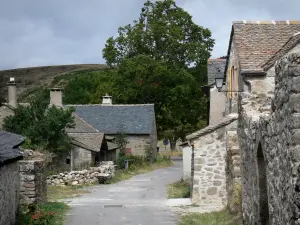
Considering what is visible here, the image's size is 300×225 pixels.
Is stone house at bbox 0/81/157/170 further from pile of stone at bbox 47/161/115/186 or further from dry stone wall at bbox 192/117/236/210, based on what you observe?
dry stone wall at bbox 192/117/236/210

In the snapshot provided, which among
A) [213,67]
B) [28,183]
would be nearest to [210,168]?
[28,183]

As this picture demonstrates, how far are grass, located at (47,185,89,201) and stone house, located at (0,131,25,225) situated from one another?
7.78 m

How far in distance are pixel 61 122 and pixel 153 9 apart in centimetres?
2906

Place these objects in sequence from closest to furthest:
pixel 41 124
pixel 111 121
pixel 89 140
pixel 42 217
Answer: pixel 42 217 < pixel 41 124 < pixel 89 140 < pixel 111 121

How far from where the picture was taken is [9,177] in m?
12.7

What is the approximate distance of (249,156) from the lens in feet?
31.4

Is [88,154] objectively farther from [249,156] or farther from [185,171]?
[249,156]

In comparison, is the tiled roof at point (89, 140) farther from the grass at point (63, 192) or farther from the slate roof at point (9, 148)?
the slate roof at point (9, 148)

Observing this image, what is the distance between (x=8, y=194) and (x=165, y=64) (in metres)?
41.1

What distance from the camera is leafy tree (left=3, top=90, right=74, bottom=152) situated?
2998cm

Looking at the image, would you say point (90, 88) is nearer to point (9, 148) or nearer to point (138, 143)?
point (138, 143)

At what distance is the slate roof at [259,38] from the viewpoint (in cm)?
1761

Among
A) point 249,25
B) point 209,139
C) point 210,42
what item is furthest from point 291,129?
point 210,42

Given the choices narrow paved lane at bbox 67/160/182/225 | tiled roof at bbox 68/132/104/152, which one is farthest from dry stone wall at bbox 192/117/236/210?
tiled roof at bbox 68/132/104/152
